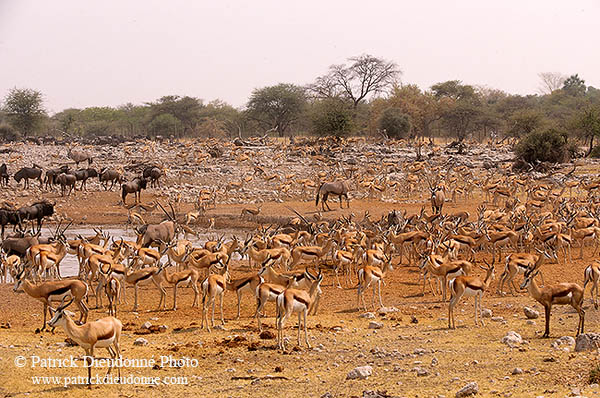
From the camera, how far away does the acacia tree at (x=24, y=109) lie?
210 feet

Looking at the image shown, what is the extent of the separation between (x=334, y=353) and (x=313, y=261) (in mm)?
9071

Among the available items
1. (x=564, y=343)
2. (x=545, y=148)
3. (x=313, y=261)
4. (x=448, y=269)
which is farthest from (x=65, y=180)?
(x=564, y=343)

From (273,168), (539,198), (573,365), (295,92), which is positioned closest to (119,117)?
(295,92)

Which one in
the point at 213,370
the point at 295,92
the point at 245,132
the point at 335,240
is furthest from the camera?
the point at 245,132

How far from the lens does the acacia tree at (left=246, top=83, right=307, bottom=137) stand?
218ft

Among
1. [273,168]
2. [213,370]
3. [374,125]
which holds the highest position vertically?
[374,125]

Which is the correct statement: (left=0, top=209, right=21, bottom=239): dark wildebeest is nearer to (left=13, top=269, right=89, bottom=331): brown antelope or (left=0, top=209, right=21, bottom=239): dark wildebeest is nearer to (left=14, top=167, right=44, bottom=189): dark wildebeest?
(left=14, top=167, right=44, bottom=189): dark wildebeest

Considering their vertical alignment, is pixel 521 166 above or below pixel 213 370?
above

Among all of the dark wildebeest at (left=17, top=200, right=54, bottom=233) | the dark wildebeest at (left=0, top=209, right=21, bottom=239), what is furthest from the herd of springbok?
the dark wildebeest at (left=0, top=209, right=21, bottom=239)

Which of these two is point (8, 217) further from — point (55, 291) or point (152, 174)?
point (55, 291)

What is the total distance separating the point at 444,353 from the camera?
9547 mm

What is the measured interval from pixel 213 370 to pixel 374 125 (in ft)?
169

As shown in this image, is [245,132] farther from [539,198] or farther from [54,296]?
[54,296]

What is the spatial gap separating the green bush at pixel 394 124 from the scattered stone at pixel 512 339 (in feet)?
152
